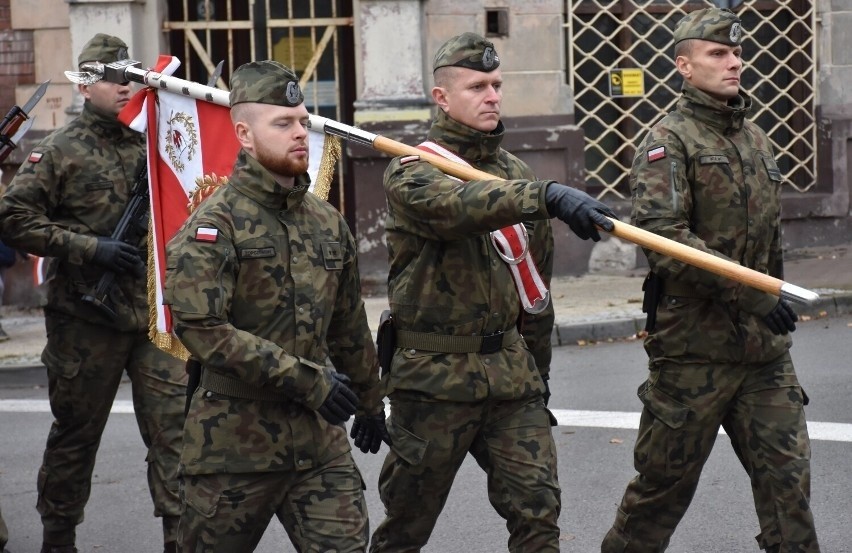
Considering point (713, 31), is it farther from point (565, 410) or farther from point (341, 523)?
point (565, 410)

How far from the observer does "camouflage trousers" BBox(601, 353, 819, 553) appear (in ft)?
18.4

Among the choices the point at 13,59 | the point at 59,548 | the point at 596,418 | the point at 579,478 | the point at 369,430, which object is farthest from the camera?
the point at 13,59

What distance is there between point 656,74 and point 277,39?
3497 millimetres

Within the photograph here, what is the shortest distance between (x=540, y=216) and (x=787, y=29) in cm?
1054

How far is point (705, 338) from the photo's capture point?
226 inches

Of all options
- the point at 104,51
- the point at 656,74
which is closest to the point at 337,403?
the point at 104,51

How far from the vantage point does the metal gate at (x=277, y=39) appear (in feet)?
45.7

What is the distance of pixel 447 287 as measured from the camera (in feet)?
17.9

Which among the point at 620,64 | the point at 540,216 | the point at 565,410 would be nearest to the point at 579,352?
the point at 565,410

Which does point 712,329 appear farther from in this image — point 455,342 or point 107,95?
point 107,95

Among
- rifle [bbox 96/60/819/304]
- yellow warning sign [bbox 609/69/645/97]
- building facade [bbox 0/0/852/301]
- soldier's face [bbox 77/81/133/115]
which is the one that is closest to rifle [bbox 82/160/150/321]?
soldier's face [bbox 77/81/133/115]

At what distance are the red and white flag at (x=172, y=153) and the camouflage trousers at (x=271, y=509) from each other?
1321 mm

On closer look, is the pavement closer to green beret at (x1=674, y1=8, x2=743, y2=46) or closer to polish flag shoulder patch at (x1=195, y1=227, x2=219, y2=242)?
green beret at (x1=674, y1=8, x2=743, y2=46)

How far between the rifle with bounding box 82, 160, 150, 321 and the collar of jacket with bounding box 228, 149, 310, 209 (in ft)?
6.54
